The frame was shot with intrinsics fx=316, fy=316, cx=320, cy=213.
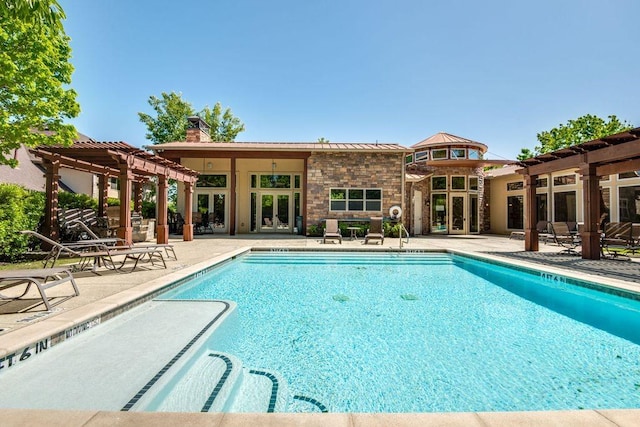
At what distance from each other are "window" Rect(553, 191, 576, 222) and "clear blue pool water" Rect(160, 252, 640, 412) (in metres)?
11.6

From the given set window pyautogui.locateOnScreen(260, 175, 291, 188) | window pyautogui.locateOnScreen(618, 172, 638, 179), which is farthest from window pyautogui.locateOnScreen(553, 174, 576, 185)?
window pyautogui.locateOnScreen(260, 175, 291, 188)

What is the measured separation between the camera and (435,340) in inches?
142

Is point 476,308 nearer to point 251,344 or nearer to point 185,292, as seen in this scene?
point 251,344

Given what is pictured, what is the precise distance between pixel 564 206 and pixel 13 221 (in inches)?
822

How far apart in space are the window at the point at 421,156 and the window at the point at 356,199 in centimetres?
572

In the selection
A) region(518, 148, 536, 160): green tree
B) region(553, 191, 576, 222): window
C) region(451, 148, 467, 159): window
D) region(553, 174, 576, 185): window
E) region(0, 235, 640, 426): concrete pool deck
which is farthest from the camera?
region(518, 148, 536, 160): green tree

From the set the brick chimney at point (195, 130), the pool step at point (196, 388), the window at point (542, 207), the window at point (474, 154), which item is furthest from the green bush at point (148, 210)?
the window at point (542, 207)

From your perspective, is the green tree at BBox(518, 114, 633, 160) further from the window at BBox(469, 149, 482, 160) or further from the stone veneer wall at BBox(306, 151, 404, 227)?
the stone veneer wall at BBox(306, 151, 404, 227)

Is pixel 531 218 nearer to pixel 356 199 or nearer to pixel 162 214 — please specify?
pixel 356 199

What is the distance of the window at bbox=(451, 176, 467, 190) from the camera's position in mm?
17828

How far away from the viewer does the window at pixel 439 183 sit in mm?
17875

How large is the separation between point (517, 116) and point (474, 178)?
529cm

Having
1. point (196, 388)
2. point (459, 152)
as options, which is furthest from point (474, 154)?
point (196, 388)

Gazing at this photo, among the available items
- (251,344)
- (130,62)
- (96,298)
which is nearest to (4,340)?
(96,298)
